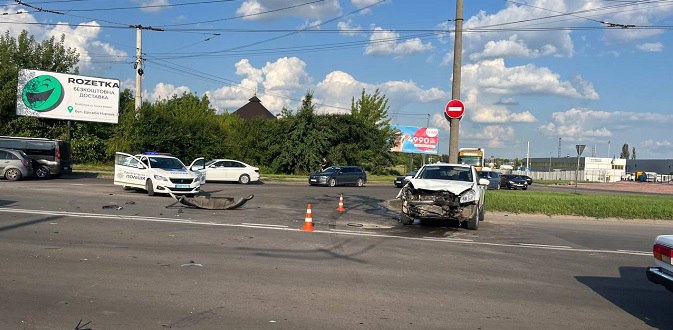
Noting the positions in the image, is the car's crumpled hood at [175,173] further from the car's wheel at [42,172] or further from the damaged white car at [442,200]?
the car's wheel at [42,172]

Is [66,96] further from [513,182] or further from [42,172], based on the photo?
[513,182]

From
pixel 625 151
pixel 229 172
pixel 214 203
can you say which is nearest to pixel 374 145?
pixel 229 172

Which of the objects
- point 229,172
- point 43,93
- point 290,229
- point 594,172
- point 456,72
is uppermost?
point 43,93

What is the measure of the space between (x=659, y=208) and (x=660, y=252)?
1550 centimetres

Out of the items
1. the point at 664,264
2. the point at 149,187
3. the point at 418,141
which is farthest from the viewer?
the point at 418,141

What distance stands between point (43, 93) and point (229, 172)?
14.8m

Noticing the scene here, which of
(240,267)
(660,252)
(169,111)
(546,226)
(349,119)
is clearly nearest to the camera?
(660,252)

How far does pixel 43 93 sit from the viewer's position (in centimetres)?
3741

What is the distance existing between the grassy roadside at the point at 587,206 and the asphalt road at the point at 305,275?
4741mm

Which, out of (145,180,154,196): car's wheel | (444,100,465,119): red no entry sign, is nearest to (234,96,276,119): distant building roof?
(145,180,154,196): car's wheel

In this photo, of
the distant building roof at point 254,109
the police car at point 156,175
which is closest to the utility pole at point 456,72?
the police car at point 156,175

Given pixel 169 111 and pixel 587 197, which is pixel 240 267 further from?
pixel 169 111

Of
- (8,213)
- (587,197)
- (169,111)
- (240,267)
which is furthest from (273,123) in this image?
(240,267)

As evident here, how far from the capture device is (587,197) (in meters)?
21.3
